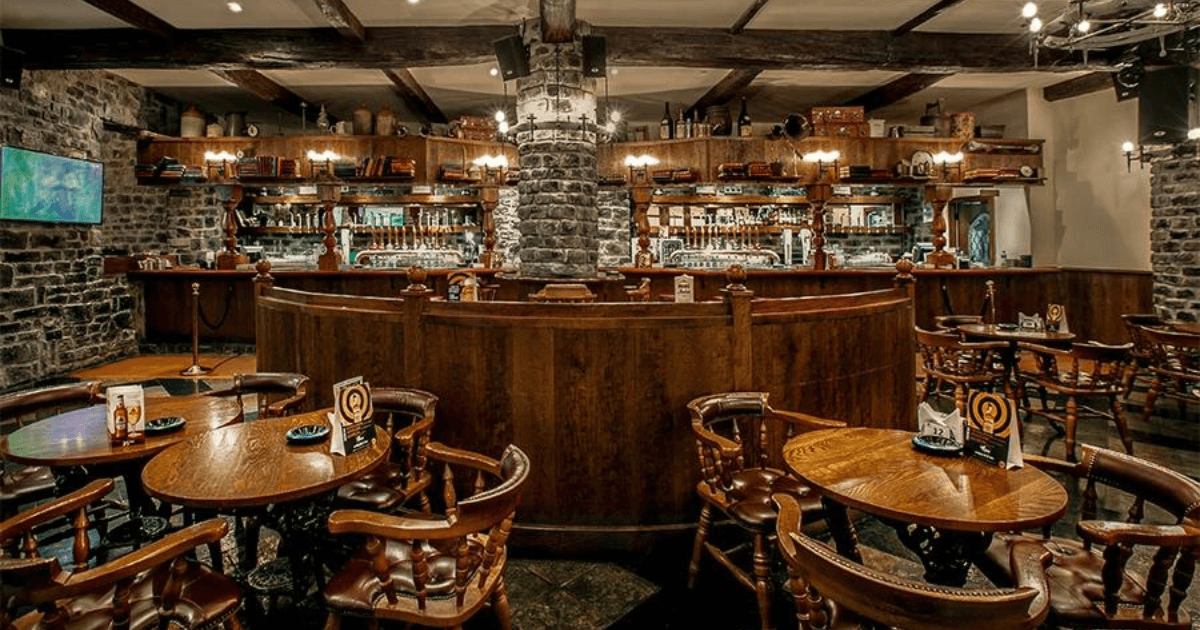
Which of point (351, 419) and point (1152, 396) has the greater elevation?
point (351, 419)

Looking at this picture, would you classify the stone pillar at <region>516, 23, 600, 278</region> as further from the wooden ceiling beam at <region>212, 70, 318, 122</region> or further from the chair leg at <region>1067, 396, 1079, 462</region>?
the wooden ceiling beam at <region>212, 70, 318, 122</region>

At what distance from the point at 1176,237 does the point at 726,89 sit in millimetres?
5410

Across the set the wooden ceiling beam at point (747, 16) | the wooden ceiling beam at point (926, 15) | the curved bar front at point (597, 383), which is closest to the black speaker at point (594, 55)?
the wooden ceiling beam at point (747, 16)

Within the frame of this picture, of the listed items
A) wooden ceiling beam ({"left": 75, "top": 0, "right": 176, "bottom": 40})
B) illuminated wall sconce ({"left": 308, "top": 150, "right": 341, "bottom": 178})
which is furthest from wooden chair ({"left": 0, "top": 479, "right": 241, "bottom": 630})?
illuminated wall sconce ({"left": 308, "top": 150, "right": 341, "bottom": 178})

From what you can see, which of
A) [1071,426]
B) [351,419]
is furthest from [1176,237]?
[351,419]

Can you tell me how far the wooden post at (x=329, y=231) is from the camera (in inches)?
→ 325

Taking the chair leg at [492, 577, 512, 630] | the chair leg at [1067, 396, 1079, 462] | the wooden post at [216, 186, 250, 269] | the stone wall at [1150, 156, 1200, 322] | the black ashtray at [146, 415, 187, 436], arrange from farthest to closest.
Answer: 1. the wooden post at [216, 186, 250, 269]
2. the stone wall at [1150, 156, 1200, 322]
3. the chair leg at [1067, 396, 1079, 462]
4. the black ashtray at [146, 415, 187, 436]
5. the chair leg at [492, 577, 512, 630]

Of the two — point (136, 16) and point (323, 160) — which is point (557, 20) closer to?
point (136, 16)

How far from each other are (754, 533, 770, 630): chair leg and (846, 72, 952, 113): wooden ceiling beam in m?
7.76

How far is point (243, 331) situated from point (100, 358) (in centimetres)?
161

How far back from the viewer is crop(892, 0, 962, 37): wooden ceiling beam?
621 cm

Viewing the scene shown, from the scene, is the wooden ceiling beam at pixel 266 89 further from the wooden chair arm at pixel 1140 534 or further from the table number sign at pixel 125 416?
the wooden chair arm at pixel 1140 534

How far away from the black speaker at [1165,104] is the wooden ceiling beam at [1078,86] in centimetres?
140

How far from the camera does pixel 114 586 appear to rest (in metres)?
1.83
